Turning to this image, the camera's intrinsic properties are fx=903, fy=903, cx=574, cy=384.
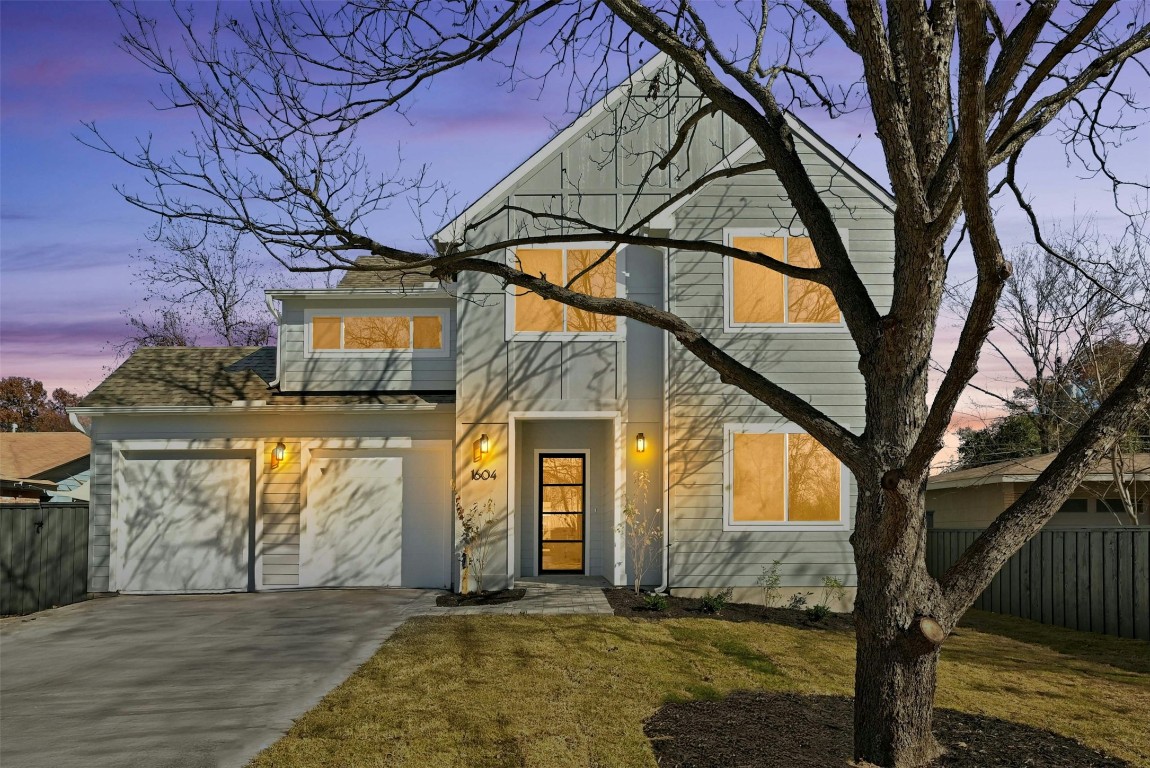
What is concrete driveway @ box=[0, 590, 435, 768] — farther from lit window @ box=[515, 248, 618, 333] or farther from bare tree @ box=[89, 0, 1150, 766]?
lit window @ box=[515, 248, 618, 333]

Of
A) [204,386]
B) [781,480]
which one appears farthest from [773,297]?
[204,386]

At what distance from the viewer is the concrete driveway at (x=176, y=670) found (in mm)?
6262

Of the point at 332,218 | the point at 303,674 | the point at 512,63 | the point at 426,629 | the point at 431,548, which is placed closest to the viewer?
the point at 332,218

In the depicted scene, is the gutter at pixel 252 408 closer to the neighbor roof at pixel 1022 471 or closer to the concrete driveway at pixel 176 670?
the concrete driveway at pixel 176 670

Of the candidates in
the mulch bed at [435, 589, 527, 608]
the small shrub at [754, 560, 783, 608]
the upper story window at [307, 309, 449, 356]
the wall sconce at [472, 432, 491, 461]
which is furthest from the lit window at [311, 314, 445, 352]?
the small shrub at [754, 560, 783, 608]

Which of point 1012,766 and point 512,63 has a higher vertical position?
point 512,63

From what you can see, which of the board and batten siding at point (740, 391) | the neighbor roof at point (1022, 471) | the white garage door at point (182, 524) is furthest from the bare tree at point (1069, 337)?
the white garage door at point (182, 524)

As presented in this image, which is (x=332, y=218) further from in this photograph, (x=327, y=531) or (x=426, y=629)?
(x=327, y=531)

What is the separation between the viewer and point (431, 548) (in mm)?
14031

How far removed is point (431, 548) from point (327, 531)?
1646 millimetres

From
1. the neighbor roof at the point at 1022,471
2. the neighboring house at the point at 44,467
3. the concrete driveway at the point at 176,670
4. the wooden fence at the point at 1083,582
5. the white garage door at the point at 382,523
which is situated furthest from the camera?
the neighboring house at the point at 44,467

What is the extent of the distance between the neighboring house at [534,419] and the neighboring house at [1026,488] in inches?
262

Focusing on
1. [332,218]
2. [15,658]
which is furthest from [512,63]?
[15,658]

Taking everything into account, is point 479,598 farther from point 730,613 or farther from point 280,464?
point 280,464
